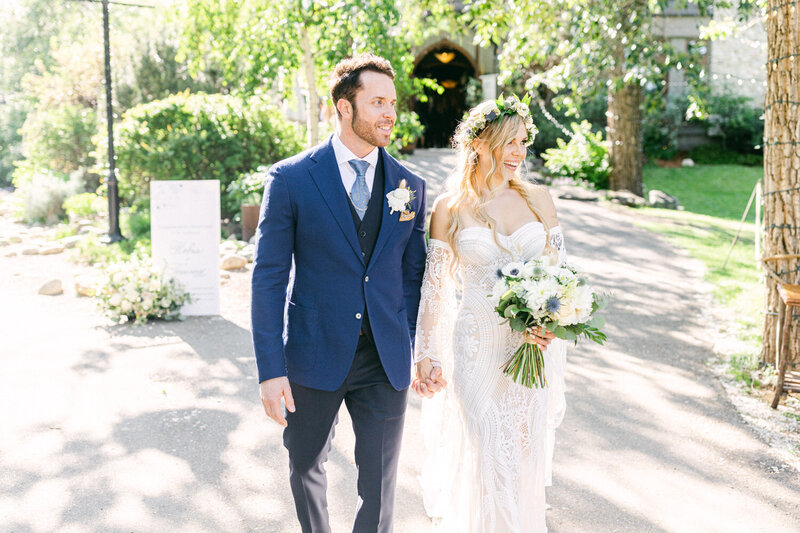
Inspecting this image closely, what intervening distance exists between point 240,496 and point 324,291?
1775 mm

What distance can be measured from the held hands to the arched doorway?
24083 mm

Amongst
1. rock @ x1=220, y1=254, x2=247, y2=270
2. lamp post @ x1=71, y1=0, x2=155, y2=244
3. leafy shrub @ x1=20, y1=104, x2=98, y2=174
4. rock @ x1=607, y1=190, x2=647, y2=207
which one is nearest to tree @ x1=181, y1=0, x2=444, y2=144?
lamp post @ x1=71, y1=0, x2=155, y2=244

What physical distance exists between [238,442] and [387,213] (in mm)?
2548

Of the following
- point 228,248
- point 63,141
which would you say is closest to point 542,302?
point 228,248

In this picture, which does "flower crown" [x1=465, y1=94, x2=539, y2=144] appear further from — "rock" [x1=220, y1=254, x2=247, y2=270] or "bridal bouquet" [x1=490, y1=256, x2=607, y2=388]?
"rock" [x1=220, y1=254, x2=247, y2=270]

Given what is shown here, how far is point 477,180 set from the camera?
11.5 ft

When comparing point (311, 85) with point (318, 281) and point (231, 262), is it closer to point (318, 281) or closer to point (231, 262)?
point (231, 262)

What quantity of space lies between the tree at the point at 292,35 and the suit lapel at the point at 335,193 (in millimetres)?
7703

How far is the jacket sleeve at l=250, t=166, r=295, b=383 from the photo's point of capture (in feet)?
9.57

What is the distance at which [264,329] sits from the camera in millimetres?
2922

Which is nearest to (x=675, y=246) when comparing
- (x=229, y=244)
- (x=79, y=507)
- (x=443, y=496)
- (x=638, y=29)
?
(x=638, y=29)

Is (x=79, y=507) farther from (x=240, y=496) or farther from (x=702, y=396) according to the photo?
(x=702, y=396)

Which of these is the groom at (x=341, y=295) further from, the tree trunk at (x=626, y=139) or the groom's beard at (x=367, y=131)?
the tree trunk at (x=626, y=139)

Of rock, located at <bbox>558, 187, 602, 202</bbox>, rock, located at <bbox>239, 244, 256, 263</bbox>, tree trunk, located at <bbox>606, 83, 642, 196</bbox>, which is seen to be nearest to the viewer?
rock, located at <bbox>239, 244, 256, 263</bbox>
